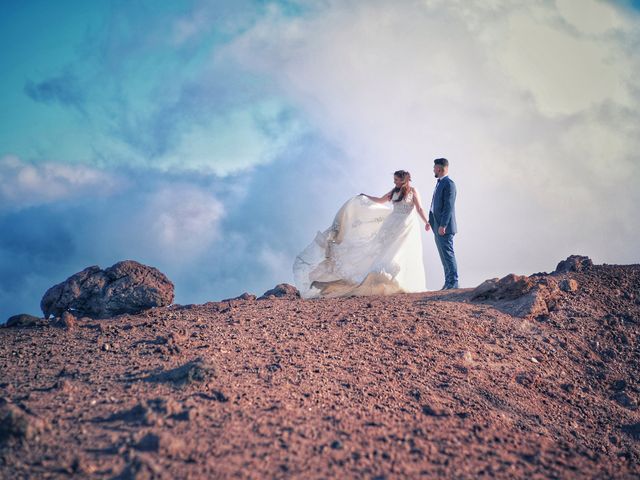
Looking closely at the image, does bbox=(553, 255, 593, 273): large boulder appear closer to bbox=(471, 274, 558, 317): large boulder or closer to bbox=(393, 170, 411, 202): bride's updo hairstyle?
bbox=(471, 274, 558, 317): large boulder

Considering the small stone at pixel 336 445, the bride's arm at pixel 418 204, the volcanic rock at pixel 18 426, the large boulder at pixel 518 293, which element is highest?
the bride's arm at pixel 418 204

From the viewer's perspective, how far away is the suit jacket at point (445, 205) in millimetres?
12516

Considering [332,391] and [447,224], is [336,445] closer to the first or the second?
[332,391]

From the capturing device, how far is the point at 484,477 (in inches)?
192

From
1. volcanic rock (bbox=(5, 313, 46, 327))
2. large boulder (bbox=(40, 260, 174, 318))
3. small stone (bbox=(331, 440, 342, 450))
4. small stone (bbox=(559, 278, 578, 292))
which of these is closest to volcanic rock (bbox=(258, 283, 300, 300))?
large boulder (bbox=(40, 260, 174, 318))

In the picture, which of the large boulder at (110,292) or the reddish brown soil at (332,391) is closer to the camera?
the reddish brown soil at (332,391)

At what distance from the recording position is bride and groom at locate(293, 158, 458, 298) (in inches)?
456

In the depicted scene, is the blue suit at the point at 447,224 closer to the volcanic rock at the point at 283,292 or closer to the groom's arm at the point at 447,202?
the groom's arm at the point at 447,202

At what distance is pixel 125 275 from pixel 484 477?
783 cm

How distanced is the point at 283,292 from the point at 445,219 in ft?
13.8

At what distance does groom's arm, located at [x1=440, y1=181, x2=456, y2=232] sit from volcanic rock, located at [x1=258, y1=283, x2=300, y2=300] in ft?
12.7

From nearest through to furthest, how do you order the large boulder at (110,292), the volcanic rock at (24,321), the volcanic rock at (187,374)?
the volcanic rock at (187,374), the volcanic rock at (24,321), the large boulder at (110,292)

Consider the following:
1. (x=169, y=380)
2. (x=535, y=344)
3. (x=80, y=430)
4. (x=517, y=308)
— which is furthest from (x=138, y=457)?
(x=517, y=308)

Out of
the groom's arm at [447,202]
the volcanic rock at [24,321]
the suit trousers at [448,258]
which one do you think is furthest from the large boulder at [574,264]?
the volcanic rock at [24,321]
